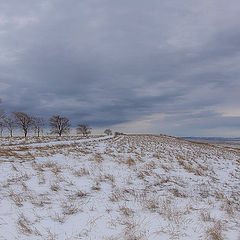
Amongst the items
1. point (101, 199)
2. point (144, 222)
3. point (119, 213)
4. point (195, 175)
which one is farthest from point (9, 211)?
point (195, 175)

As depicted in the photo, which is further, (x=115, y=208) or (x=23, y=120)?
(x=23, y=120)

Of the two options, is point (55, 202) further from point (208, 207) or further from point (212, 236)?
point (208, 207)

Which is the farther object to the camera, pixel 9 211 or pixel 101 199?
pixel 101 199

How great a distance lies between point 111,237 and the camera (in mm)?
3061

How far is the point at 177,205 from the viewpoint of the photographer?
4.54m

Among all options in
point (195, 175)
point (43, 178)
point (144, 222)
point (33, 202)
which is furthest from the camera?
point (195, 175)

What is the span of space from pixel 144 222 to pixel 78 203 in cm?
179

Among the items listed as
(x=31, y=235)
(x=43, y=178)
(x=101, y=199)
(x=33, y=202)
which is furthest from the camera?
(x=43, y=178)

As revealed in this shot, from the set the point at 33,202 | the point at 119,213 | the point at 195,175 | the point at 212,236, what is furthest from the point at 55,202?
the point at 195,175

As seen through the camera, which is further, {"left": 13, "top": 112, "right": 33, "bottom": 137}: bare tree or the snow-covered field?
{"left": 13, "top": 112, "right": 33, "bottom": 137}: bare tree

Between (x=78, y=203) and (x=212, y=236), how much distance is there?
306cm

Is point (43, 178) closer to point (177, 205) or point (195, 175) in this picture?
point (177, 205)

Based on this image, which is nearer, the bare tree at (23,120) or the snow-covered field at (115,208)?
the snow-covered field at (115,208)

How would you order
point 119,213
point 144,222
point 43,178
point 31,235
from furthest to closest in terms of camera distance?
point 43,178 → point 119,213 → point 144,222 → point 31,235
